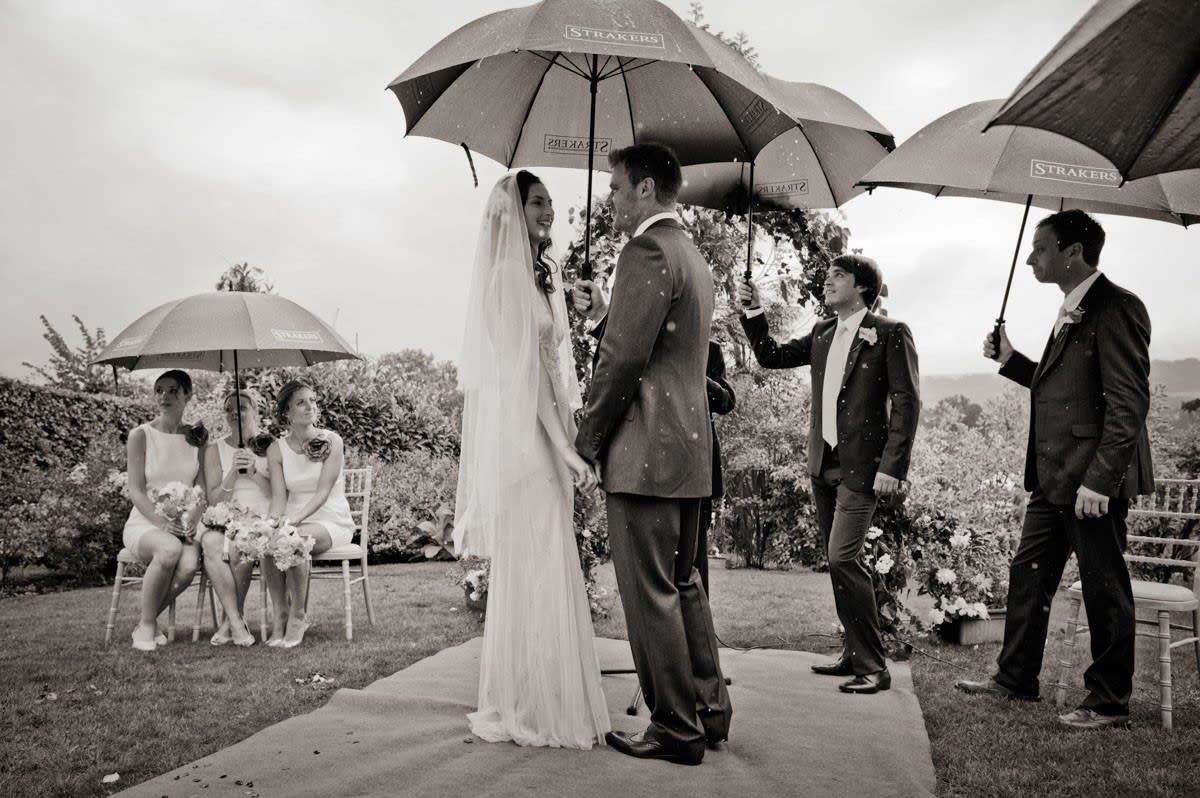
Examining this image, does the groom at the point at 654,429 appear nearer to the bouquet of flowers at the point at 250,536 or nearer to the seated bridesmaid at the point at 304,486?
the bouquet of flowers at the point at 250,536

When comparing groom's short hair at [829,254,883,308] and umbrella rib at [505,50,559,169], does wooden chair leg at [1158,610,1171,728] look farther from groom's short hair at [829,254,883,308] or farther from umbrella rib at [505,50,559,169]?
umbrella rib at [505,50,559,169]

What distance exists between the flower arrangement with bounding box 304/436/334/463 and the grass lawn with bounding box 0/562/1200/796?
3.98ft

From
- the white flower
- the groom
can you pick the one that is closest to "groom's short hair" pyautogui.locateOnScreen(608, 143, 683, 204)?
the groom

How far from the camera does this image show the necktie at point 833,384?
15.2ft

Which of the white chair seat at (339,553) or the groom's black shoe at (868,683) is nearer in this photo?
the groom's black shoe at (868,683)

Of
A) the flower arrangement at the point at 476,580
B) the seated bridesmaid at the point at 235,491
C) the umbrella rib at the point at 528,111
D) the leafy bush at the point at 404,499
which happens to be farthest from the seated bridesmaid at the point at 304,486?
the leafy bush at the point at 404,499

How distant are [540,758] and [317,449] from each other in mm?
3442

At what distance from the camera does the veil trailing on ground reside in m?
3.52

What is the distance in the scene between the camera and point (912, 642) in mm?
5863

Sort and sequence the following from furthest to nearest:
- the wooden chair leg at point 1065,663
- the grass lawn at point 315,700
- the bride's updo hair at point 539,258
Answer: the wooden chair leg at point 1065,663 < the bride's updo hair at point 539,258 < the grass lawn at point 315,700

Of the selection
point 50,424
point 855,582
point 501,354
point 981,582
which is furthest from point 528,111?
point 50,424

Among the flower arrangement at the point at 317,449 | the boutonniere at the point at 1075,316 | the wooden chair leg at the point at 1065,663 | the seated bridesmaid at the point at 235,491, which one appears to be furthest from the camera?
the flower arrangement at the point at 317,449

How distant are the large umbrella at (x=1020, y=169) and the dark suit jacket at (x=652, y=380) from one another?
56.6 inches

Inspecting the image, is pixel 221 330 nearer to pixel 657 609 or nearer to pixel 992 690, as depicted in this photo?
pixel 657 609
